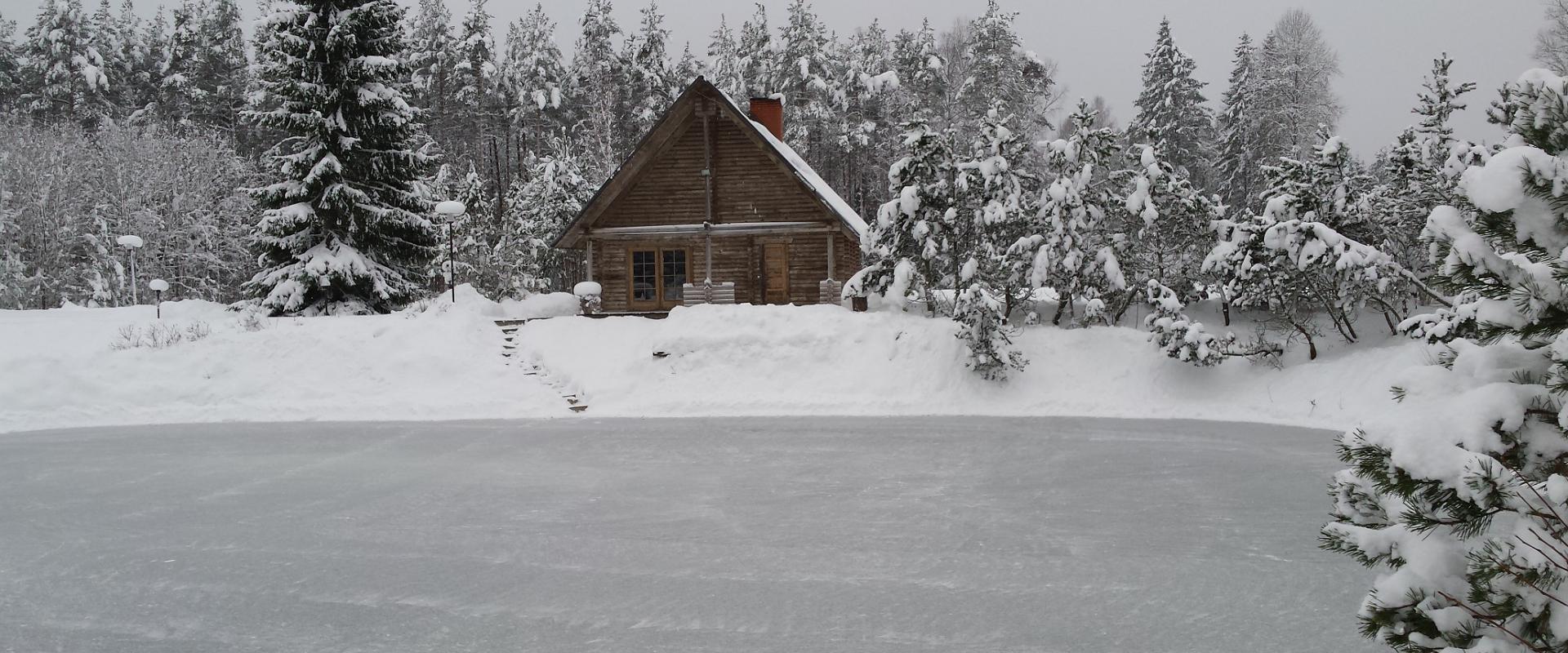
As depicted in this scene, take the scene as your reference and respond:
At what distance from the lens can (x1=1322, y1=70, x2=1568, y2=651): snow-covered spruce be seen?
2498 millimetres

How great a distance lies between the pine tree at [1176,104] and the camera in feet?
122

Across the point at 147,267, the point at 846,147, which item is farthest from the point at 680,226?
the point at 147,267

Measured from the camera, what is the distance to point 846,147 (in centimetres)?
4159

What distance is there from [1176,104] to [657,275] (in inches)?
951

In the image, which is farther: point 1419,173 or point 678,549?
point 1419,173

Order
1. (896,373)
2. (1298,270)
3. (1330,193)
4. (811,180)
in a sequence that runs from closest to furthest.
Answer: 1. (1298,270)
2. (1330,193)
3. (896,373)
4. (811,180)

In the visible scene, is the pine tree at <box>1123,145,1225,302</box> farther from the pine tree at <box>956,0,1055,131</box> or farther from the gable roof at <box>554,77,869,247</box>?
the pine tree at <box>956,0,1055,131</box>

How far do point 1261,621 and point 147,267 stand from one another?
1565 inches

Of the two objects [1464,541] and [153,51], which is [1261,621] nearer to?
[1464,541]

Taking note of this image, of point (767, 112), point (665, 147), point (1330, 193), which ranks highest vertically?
point (767, 112)

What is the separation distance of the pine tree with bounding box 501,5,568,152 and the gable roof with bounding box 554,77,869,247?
896 inches

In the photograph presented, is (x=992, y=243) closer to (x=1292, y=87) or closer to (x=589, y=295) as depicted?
(x=589, y=295)

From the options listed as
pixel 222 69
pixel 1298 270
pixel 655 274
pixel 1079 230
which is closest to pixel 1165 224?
pixel 1079 230

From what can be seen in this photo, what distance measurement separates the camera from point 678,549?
720cm
